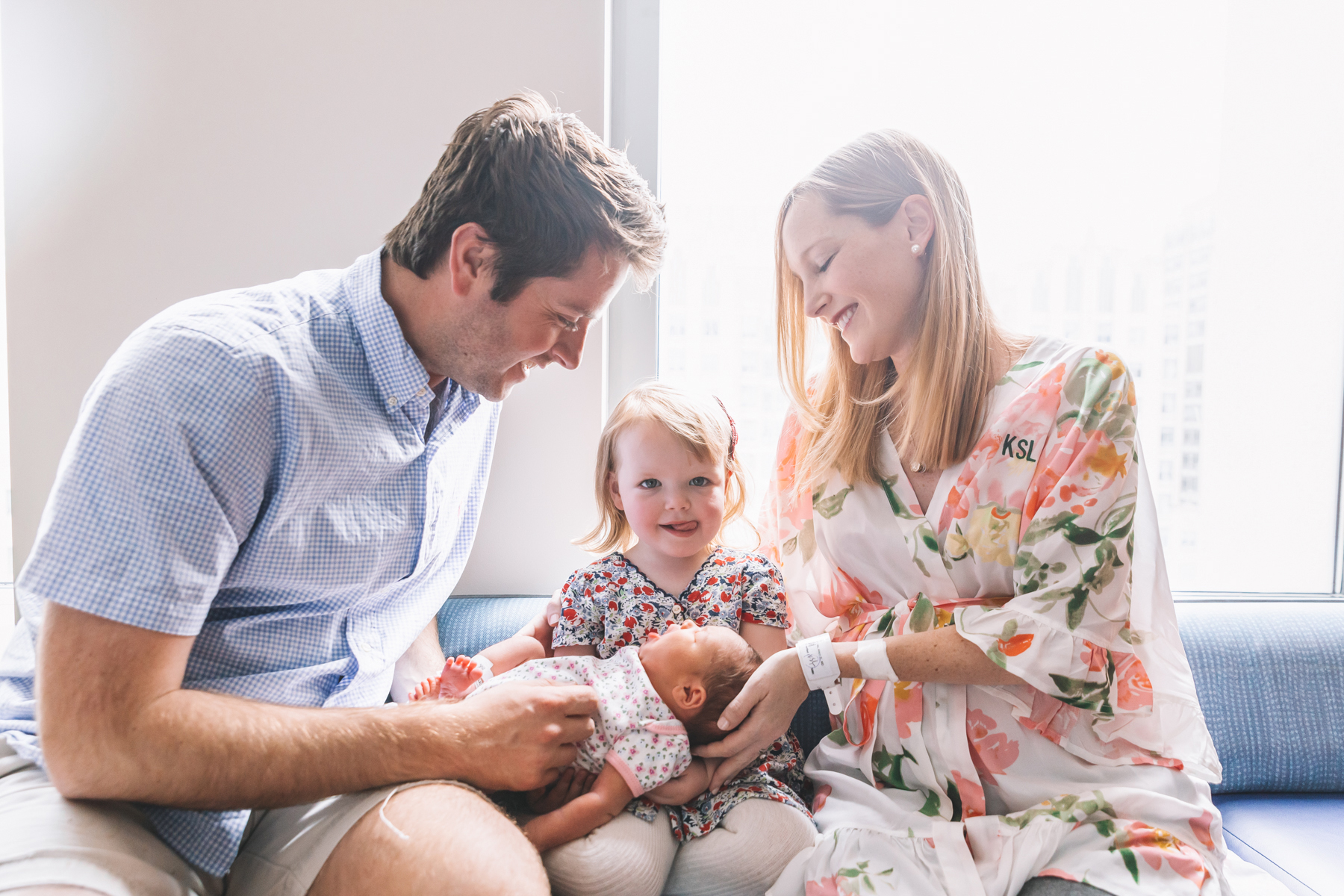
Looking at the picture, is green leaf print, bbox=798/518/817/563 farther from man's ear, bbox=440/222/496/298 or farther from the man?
man's ear, bbox=440/222/496/298

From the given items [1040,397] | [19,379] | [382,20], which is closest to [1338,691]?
[1040,397]

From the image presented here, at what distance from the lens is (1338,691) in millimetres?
1746

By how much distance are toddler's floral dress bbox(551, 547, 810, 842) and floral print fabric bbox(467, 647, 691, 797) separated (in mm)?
123

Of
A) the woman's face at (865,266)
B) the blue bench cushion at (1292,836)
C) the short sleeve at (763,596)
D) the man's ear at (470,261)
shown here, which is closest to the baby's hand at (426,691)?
the short sleeve at (763,596)

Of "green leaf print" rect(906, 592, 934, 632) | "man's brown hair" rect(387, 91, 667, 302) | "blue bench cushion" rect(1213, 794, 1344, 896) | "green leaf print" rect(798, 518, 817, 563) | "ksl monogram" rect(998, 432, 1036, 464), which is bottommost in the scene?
"blue bench cushion" rect(1213, 794, 1344, 896)

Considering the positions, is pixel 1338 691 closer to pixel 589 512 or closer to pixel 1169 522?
pixel 1169 522

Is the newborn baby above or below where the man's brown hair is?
below

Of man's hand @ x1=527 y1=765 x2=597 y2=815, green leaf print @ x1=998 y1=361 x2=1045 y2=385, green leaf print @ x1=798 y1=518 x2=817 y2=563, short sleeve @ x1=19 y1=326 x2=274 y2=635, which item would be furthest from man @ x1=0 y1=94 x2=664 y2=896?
green leaf print @ x1=998 y1=361 x2=1045 y2=385

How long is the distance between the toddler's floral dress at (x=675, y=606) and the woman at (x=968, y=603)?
0.34 ft

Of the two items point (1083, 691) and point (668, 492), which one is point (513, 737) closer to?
point (668, 492)

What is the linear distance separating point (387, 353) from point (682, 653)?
700 mm

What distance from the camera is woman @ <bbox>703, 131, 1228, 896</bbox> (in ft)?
3.87

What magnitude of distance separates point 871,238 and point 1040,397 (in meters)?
0.39

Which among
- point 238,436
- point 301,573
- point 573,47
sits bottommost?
point 301,573
